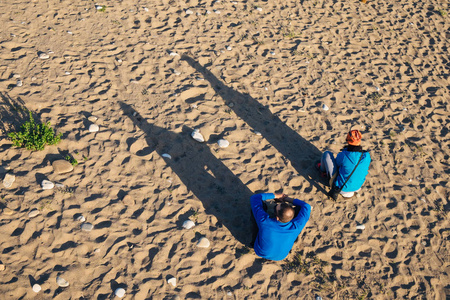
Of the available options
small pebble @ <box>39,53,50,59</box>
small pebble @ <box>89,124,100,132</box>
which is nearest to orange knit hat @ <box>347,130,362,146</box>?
small pebble @ <box>89,124,100,132</box>

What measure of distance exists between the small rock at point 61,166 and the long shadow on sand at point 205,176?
1.25 meters

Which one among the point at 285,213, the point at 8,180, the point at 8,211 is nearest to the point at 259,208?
the point at 285,213

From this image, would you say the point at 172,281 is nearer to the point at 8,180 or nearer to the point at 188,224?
the point at 188,224

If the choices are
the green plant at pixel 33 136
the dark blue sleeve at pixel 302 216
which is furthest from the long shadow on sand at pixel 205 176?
the green plant at pixel 33 136

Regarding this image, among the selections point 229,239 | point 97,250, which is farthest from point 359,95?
point 97,250

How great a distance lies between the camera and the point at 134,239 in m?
4.97

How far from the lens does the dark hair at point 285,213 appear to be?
4367 millimetres

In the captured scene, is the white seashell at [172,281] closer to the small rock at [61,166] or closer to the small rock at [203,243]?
the small rock at [203,243]

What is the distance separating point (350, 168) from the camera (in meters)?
5.63

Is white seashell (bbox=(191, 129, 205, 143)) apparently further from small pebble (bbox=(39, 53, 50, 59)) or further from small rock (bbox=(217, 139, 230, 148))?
small pebble (bbox=(39, 53, 50, 59))

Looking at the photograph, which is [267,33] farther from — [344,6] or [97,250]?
[97,250]

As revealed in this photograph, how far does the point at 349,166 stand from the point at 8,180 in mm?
5148

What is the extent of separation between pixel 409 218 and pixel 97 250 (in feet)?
16.5

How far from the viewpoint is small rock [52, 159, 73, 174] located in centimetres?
543
